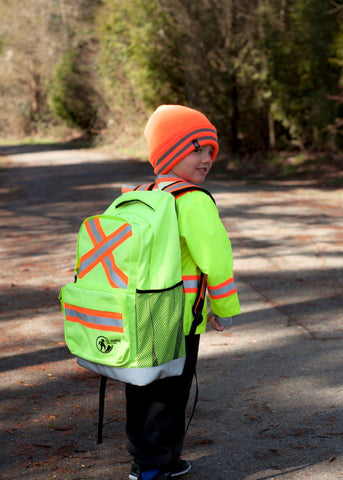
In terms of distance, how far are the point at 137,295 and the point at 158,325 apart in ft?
0.50

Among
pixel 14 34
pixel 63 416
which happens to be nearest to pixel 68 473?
pixel 63 416

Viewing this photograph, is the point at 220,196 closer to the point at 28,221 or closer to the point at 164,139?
the point at 28,221

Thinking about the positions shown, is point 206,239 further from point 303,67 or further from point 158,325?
point 303,67

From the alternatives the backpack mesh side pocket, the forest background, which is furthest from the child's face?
the forest background

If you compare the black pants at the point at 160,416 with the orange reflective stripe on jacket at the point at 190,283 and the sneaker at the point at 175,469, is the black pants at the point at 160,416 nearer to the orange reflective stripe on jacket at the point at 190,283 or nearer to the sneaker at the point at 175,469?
the sneaker at the point at 175,469

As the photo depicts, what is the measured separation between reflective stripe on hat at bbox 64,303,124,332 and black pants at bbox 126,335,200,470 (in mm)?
333

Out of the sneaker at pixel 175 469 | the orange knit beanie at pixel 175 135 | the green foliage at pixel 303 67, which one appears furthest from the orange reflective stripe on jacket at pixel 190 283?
the green foliage at pixel 303 67

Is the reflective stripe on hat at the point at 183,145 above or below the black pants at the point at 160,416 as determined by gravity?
above

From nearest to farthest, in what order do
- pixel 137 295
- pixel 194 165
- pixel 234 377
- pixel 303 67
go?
pixel 137 295 → pixel 194 165 → pixel 234 377 → pixel 303 67

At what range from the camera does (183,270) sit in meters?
2.92

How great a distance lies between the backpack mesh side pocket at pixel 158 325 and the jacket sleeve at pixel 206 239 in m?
0.16

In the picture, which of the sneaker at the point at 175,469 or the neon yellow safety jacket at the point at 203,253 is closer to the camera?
the neon yellow safety jacket at the point at 203,253

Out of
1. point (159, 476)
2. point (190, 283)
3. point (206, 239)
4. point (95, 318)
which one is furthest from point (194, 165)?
point (159, 476)

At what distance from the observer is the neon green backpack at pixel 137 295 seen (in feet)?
8.87
